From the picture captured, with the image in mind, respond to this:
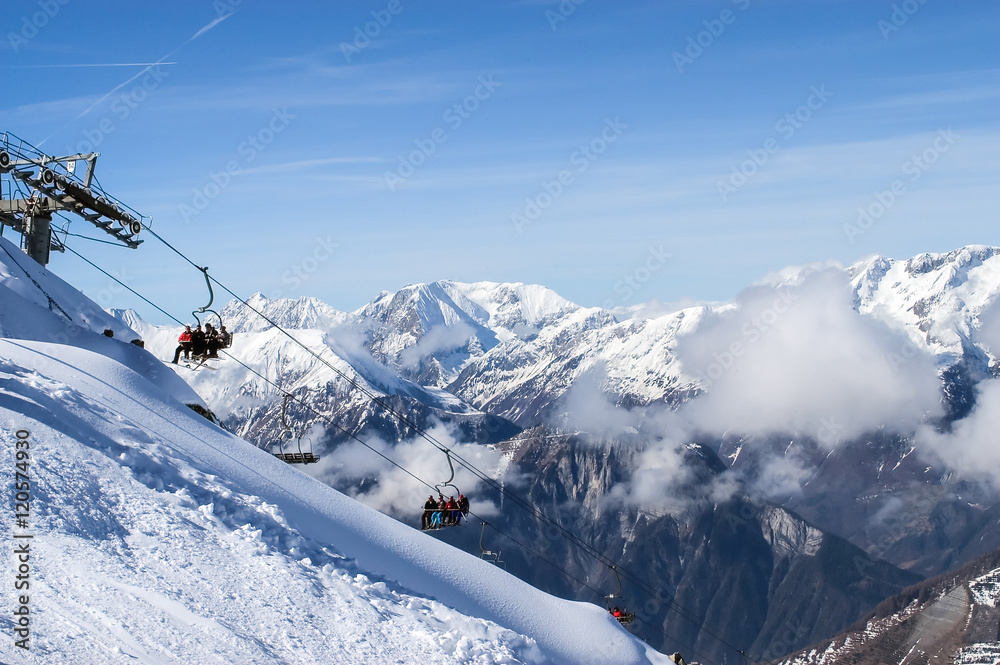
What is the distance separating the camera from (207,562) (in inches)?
1273

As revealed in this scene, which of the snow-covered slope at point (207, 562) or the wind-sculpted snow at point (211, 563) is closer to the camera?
the snow-covered slope at point (207, 562)

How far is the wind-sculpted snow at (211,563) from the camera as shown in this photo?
27.9m

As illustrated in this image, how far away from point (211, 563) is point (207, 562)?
0.14 m

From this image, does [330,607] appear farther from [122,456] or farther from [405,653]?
[122,456]

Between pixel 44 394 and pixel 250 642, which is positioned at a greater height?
pixel 44 394

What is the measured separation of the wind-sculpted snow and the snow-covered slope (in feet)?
0.23

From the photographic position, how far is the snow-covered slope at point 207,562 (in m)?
27.8

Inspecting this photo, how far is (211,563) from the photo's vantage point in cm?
3241

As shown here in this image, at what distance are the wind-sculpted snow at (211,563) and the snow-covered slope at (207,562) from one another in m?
0.07

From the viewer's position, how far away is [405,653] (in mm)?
31906

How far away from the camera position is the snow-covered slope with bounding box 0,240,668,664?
27.8m

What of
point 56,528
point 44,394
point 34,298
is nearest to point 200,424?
point 44,394

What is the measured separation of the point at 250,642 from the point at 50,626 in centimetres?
577

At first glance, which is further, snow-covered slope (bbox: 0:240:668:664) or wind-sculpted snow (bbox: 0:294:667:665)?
wind-sculpted snow (bbox: 0:294:667:665)
